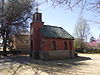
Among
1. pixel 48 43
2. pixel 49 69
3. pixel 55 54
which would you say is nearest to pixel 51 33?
pixel 48 43

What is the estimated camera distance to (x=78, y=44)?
5478 centimetres

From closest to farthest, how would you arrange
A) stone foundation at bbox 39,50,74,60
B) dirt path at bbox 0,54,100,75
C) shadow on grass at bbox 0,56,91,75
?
dirt path at bbox 0,54,100,75 < shadow on grass at bbox 0,56,91,75 < stone foundation at bbox 39,50,74,60

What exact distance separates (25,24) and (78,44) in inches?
1025

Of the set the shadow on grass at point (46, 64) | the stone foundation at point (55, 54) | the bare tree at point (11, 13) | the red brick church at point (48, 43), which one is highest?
the bare tree at point (11, 13)

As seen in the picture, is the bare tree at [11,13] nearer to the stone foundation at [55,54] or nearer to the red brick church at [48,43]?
the red brick church at [48,43]

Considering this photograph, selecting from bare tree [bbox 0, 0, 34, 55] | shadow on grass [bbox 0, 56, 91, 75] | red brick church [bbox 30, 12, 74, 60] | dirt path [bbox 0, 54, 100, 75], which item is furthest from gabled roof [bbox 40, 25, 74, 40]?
dirt path [bbox 0, 54, 100, 75]

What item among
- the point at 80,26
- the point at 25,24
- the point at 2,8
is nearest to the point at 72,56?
the point at 25,24

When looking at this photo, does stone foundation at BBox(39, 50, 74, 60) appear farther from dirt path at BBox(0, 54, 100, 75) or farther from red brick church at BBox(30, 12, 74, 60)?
dirt path at BBox(0, 54, 100, 75)

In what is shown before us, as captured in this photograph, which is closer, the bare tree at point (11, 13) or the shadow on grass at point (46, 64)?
the shadow on grass at point (46, 64)

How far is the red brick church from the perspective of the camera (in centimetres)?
2683

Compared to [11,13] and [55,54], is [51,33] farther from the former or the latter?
[11,13]

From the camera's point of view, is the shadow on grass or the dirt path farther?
the shadow on grass

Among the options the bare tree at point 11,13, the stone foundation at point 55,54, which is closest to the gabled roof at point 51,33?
the stone foundation at point 55,54

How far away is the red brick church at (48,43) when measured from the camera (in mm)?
26828
